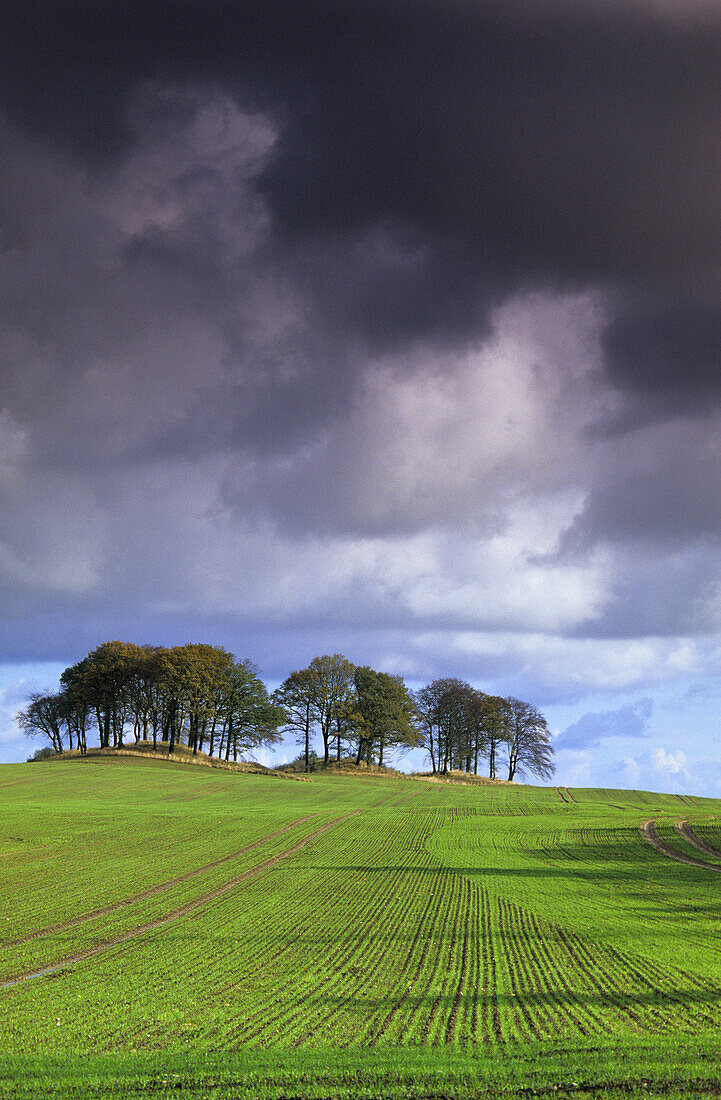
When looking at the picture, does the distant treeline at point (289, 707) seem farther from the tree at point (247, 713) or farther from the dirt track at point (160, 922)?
the dirt track at point (160, 922)

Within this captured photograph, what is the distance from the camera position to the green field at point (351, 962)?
15789 mm

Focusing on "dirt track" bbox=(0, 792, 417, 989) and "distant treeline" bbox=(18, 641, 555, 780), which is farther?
"distant treeline" bbox=(18, 641, 555, 780)

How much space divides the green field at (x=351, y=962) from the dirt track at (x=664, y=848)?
0.42 meters

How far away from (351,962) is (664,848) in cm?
3331

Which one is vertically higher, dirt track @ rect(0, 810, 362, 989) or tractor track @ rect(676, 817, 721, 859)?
dirt track @ rect(0, 810, 362, 989)

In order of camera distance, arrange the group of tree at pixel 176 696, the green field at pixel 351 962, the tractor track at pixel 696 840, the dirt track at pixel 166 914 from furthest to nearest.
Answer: the group of tree at pixel 176 696 < the tractor track at pixel 696 840 < the dirt track at pixel 166 914 < the green field at pixel 351 962

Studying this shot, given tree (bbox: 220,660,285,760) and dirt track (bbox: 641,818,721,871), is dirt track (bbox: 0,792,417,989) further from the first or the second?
tree (bbox: 220,660,285,760)

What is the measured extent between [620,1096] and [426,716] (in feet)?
341

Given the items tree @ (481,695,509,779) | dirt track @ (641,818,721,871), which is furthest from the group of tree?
dirt track @ (641,818,721,871)

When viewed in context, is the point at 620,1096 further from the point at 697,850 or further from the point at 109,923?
the point at 697,850

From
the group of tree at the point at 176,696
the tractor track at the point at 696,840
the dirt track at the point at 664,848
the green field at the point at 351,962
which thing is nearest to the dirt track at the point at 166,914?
the green field at the point at 351,962

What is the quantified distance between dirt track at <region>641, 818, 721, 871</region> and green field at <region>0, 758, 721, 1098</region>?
417 mm

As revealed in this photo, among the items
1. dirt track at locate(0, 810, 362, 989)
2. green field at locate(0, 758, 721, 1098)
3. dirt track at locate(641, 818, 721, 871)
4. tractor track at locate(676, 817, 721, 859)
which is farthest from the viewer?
tractor track at locate(676, 817, 721, 859)

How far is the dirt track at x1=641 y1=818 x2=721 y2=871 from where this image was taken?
4446cm
